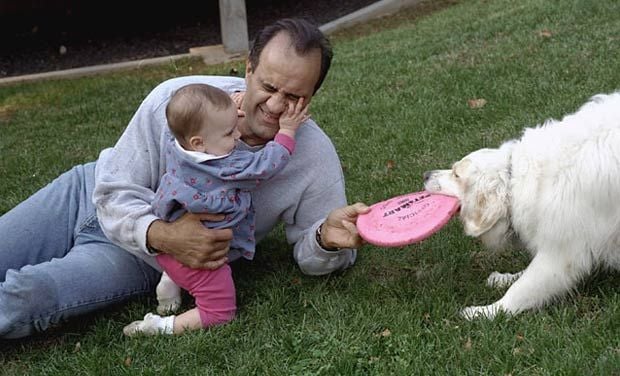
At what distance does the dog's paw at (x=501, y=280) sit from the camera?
3.52 m

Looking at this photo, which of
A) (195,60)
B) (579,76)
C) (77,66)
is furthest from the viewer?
(77,66)

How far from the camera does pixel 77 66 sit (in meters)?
12.6

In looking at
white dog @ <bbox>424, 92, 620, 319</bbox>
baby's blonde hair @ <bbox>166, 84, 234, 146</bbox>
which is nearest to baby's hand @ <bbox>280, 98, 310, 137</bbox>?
baby's blonde hair @ <bbox>166, 84, 234, 146</bbox>

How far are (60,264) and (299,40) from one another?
1.43 m

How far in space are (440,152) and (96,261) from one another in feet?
8.96

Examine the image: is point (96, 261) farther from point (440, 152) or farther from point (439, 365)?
point (440, 152)

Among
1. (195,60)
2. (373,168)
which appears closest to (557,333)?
(373,168)

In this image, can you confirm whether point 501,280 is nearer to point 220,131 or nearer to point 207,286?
point 207,286

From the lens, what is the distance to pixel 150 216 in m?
3.39

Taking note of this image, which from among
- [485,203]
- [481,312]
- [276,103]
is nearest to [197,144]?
[276,103]

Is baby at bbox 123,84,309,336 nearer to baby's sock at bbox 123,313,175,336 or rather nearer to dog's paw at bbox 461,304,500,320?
baby's sock at bbox 123,313,175,336

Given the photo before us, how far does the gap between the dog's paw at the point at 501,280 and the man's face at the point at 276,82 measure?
119 cm

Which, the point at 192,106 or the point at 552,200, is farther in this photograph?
the point at 192,106

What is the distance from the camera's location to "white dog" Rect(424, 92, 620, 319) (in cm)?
299
